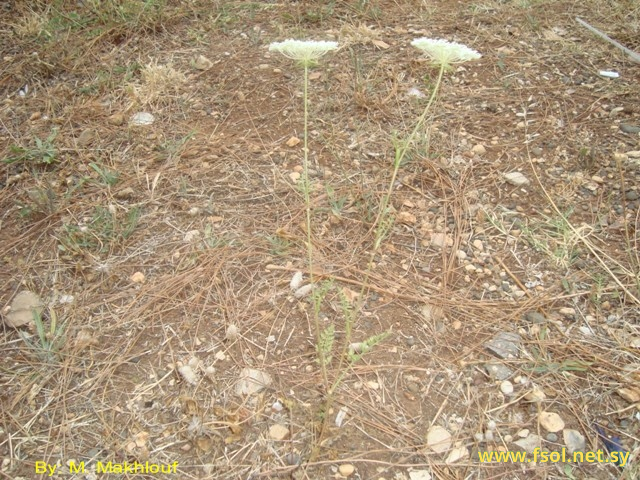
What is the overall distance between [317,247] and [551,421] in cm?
93

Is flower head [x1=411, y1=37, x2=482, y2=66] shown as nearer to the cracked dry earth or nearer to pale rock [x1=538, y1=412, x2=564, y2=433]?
the cracked dry earth

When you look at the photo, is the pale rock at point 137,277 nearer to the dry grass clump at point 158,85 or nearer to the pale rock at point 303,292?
the pale rock at point 303,292

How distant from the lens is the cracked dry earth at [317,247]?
4.65 ft

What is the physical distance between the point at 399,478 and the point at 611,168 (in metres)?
1.57

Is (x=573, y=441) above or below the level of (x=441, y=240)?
below

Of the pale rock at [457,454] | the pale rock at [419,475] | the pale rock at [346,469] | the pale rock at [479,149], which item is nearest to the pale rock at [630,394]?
the pale rock at [457,454]

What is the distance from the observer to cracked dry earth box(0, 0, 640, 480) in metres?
1.42

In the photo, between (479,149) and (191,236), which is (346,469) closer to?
(191,236)

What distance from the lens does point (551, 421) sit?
143cm

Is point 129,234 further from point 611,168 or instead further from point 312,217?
point 611,168

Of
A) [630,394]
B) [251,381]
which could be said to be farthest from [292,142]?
[630,394]

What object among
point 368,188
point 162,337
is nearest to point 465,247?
point 368,188

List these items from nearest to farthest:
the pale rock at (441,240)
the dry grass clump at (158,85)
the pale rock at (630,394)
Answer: the pale rock at (630,394) < the pale rock at (441,240) < the dry grass clump at (158,85)

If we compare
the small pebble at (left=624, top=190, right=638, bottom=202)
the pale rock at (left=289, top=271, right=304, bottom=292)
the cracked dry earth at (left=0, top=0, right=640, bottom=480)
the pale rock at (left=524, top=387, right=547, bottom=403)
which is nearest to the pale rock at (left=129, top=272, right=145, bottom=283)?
the cracked dry earth at (left=0, top=0, right=640, bottom=480)
